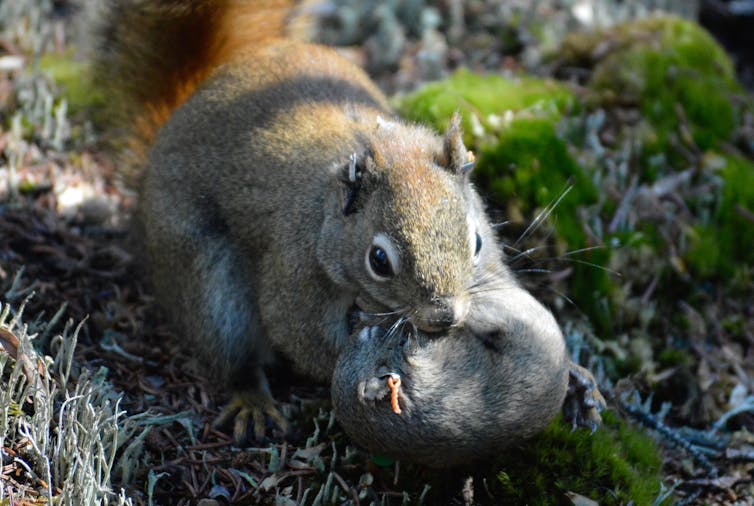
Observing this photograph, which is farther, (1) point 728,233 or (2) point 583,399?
(1) point 728,233

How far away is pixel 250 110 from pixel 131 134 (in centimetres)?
95

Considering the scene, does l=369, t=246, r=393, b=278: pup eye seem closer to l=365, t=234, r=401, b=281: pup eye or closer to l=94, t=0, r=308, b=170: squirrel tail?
l=365, t=234, r=401, b=281: pup eye

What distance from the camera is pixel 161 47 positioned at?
4.54 m

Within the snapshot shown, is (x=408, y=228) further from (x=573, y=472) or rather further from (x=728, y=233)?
(x=728, y=233)

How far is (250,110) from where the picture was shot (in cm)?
416

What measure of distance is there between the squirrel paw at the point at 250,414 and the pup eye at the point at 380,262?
106 centimetres

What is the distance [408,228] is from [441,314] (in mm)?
361

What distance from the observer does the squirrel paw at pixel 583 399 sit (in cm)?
349

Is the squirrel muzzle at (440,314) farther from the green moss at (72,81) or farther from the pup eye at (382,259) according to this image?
the green moss at (72,81)

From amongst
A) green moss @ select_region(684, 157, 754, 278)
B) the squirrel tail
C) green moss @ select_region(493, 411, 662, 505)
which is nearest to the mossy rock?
green moss @ select_region(684, 157, 754, 278)

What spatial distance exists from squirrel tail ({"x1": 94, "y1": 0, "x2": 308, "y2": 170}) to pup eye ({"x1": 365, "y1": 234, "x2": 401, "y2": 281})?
1.95m

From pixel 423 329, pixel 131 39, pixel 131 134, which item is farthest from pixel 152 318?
pixel 423 329

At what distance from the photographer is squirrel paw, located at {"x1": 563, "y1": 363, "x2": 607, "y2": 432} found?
349 centimetres

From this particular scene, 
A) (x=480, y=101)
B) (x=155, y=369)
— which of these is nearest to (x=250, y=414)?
(x=155, y=369)
